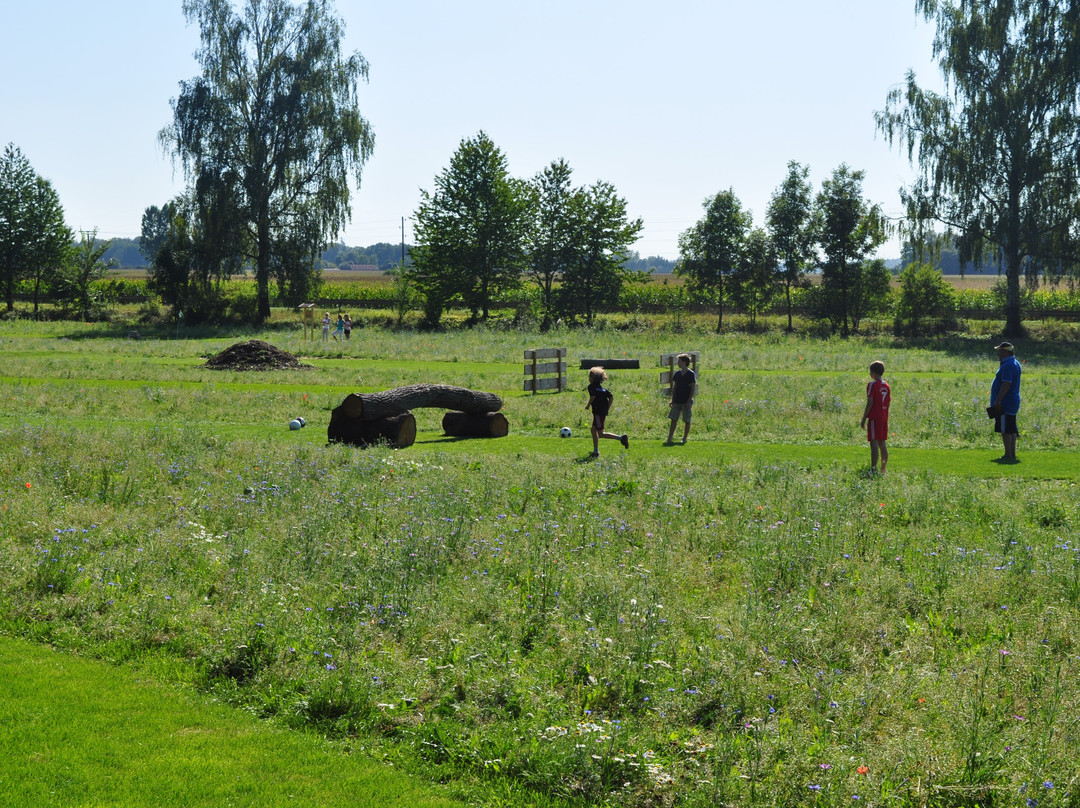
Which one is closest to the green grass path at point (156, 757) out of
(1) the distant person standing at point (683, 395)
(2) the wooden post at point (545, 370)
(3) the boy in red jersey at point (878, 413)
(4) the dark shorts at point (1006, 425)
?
(3) the boy in red jersey at point (878, 413)

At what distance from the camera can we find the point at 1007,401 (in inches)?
694

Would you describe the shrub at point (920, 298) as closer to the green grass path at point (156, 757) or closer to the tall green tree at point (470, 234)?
the tall green tree at point (470, 234)

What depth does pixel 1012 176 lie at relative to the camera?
51000mm

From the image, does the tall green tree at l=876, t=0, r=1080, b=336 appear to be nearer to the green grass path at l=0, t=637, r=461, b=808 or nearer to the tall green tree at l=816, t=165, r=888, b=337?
the tall green tree at l=816, t=165, r=888, b=337

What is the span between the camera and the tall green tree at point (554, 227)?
70.2 metres

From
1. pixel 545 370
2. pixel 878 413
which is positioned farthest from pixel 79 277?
pixel 878 413

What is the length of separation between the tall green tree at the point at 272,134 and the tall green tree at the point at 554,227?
1426 cm

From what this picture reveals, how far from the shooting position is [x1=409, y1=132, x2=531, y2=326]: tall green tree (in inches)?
2635

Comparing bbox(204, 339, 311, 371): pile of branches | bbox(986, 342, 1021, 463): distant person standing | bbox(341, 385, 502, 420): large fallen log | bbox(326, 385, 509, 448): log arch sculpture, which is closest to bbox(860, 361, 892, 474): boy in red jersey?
bbox(986, 342, 1021, 463): distant person standing

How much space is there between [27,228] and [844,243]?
58526 millimetres

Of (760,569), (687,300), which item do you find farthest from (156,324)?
(760,569)

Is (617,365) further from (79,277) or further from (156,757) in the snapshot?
(79,277)

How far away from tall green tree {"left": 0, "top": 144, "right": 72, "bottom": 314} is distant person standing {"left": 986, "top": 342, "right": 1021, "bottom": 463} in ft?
229

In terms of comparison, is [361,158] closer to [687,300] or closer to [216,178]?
[216,178]
